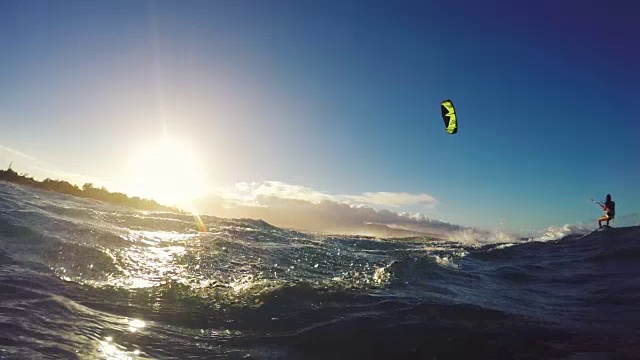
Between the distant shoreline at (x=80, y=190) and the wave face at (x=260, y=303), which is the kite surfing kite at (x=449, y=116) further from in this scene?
the distant shoreline at (x=80, y=190)

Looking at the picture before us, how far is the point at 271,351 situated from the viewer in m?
6.09

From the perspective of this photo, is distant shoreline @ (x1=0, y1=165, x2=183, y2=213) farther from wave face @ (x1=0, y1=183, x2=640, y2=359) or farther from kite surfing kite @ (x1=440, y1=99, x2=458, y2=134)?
kite surfing kite @ (x1=440, y1=99, x2=458, y2=134)

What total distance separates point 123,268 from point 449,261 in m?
13.7

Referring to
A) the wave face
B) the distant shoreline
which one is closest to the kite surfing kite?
the wave face

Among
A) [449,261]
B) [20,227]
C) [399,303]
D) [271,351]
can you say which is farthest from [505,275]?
[20,227]

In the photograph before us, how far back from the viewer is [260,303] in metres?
8.48

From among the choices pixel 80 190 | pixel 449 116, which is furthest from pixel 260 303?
pixel 80 190

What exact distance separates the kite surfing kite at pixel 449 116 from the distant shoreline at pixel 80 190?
1951cm

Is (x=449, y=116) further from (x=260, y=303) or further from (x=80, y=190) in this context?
(x=80, y=190)

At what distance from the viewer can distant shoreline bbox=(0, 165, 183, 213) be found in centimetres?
2638

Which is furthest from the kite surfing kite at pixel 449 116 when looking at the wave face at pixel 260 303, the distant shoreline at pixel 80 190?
the distant shoreline at pixel 80 190

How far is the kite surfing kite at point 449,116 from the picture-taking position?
14.3m

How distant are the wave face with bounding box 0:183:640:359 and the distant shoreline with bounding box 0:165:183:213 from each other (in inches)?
551

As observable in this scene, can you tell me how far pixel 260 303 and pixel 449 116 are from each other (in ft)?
33.2
